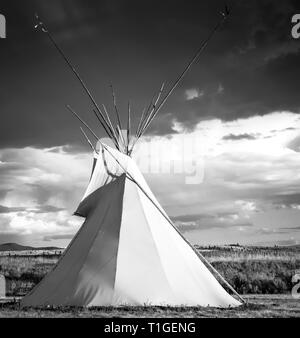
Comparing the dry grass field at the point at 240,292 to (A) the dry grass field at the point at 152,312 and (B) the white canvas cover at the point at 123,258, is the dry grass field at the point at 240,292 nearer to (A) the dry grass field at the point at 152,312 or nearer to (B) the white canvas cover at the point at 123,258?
(A) the dry grass field at the point at 152,312

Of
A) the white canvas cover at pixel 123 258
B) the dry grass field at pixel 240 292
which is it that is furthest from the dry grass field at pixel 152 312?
the white canvas cover at pixel 123 258

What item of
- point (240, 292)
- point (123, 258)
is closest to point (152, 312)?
point (123, 258)

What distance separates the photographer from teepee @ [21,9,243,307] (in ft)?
37.6

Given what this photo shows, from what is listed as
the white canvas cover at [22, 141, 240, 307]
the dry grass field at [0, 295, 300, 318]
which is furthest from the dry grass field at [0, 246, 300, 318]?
the white canvas cover at [22, 141, 240, 307]

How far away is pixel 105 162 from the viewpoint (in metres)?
13.7

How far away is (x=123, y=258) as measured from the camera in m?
12.0

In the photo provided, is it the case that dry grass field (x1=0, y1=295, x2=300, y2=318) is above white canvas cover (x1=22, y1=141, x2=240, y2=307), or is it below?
below

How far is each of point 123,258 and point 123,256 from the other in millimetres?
52

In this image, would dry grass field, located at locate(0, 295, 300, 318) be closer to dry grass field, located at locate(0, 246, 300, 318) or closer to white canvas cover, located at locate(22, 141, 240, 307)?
dry grass field, located at locate(0, 246, 300, 318)

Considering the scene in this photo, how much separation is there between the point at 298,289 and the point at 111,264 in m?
8.13

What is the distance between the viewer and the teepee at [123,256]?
37.6 ft
